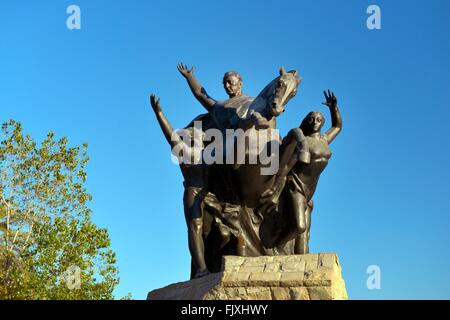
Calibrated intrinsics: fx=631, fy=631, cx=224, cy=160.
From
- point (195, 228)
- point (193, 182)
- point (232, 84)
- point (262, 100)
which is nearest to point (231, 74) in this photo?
point (232, 84)

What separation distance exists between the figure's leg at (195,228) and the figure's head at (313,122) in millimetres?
1722

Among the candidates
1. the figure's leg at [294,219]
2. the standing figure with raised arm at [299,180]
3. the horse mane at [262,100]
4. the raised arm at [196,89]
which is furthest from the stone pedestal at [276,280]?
the raised arm at [196,89]

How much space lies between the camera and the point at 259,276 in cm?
652

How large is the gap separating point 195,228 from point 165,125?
1.44m

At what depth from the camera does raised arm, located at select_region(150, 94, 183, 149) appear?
27.0 feet

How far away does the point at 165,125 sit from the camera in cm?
829

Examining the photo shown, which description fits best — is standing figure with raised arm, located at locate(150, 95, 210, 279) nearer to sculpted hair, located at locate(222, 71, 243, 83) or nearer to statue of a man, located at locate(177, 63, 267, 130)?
statue of a man, located at locate(177, 63, 267, 130)

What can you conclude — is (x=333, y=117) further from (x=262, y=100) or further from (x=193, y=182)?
(x=193, y=182)

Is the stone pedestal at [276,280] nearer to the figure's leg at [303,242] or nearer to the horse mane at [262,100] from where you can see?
the figure's leg at [303,242]

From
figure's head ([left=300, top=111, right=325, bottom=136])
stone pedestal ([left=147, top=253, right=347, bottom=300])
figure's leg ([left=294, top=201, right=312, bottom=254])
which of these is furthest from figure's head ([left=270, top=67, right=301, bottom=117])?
stone pedestal ([left=147, top=253, right=347, bottom=300])
